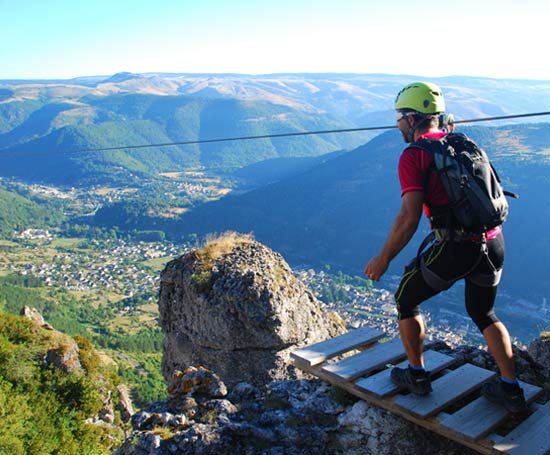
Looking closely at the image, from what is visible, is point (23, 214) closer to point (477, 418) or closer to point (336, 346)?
point (336, 346)

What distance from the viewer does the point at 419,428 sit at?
5453 millimetres

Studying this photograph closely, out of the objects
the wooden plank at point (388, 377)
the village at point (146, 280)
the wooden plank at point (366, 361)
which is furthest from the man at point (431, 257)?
the village at point (146, 280)

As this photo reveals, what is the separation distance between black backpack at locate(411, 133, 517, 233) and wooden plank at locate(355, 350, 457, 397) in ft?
6.56

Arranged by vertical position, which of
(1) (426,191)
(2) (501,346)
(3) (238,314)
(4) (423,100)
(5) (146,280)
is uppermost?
(4) (423,100)

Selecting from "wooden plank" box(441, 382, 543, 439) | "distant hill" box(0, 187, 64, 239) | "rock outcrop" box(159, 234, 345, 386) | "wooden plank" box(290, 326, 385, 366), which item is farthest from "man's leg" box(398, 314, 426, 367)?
"distant hill" box(0, 187, 64, 239)

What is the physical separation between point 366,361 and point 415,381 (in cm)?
100

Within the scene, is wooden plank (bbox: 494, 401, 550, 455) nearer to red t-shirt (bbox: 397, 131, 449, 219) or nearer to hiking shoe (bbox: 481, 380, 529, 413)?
hiking shoe (bbox: 481, 380, 529, 413)

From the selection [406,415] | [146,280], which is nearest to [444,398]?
[406,415]

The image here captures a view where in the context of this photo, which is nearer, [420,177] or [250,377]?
[420,177]

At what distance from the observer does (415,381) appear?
5.36 meters

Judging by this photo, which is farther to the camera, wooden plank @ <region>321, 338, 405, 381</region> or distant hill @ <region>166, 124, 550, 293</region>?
distant hill @ <region>166, 124, 550, 293</region>

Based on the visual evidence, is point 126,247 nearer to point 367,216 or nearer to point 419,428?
point 367,216

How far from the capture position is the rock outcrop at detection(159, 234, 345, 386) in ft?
30.2

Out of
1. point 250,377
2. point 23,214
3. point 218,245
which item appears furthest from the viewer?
point 23,214
